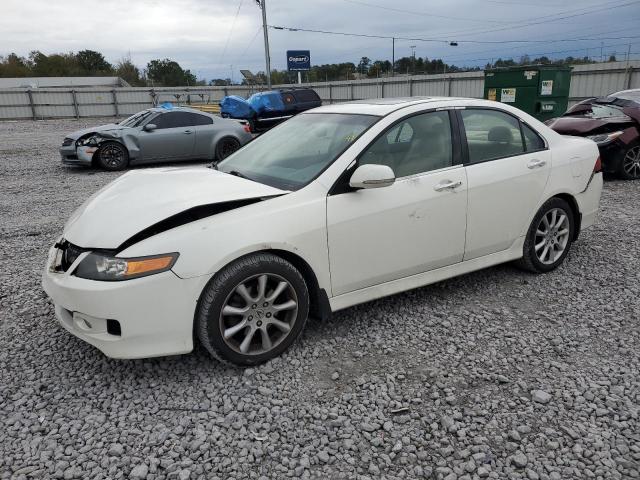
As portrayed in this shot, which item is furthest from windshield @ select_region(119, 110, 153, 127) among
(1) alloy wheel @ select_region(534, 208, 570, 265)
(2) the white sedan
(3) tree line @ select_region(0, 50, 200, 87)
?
(3) tree line @ select_region(0, 50, 200, 87)

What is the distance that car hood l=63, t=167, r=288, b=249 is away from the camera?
116 inches

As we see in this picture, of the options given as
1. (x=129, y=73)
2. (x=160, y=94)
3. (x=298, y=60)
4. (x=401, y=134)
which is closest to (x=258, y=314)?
(x=401, y=134)

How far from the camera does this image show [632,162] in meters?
8.86

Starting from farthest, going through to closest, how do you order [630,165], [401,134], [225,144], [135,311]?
[225,144]
[630,165]
[401,134]
[135,311]

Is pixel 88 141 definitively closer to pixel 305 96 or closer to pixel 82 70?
pixel 305 96

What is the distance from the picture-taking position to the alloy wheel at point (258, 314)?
2.99 metres

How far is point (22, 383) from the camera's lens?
304 centimetres

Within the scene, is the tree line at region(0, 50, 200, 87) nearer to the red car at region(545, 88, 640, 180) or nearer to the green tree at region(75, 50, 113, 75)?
the green tree at region(75, 50, 113, 75)

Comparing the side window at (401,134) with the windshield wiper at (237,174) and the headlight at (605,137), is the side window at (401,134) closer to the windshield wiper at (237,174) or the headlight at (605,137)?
the windshield wiper at (237,174)

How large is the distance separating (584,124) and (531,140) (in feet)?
18.3

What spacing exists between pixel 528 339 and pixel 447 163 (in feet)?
4.58

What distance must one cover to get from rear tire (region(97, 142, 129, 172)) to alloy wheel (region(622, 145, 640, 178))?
1025 centimetres

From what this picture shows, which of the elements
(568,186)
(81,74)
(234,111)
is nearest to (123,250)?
(568,186)

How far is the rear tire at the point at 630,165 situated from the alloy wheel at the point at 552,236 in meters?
5.33
